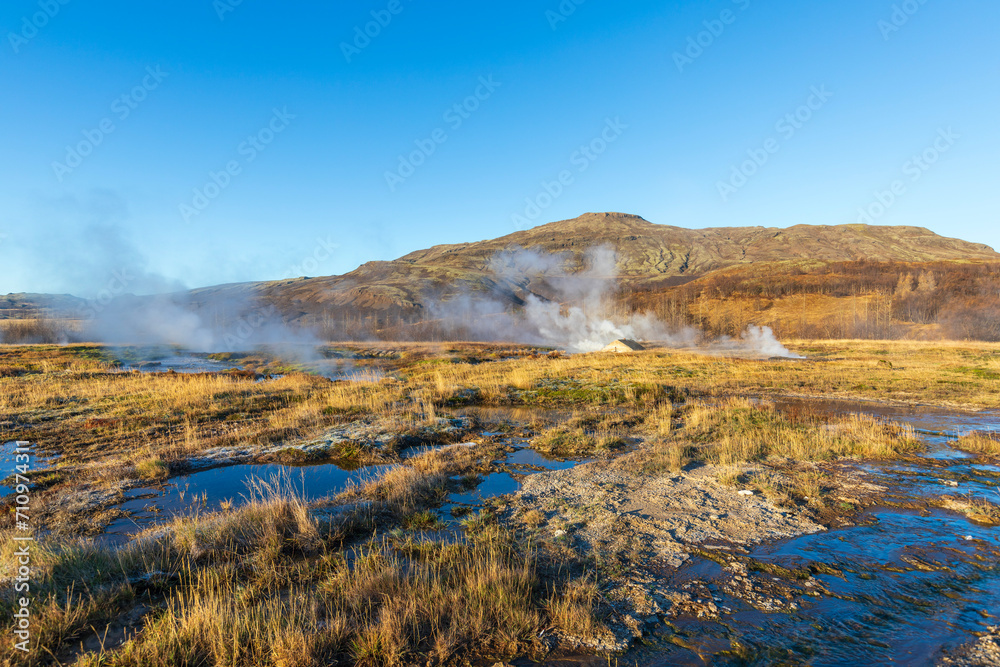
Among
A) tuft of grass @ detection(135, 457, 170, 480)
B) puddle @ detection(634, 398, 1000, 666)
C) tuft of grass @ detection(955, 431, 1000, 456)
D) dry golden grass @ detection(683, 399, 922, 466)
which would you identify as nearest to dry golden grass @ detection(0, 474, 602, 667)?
puddle @ detection(634, 398, 1000, 666)

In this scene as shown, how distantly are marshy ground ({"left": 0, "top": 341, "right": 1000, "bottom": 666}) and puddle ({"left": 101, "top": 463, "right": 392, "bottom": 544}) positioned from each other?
0.21 ft

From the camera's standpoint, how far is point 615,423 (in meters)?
14.0

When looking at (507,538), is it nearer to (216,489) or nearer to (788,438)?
(216,489)

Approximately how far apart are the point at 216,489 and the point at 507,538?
20.1 ft

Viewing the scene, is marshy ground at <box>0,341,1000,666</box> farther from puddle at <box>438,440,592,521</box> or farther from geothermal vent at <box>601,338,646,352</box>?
geothermal vent at <box>601,338,646,352</box>

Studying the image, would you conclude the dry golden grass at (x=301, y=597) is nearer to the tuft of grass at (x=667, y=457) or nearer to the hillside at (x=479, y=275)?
the tuft of grass at (x=667, y=457)

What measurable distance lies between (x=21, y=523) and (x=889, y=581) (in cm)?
1169

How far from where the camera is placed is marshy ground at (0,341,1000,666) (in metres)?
4.13

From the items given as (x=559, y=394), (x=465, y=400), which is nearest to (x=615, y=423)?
(x=559, y=394)

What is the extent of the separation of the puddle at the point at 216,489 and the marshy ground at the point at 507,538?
65 millimetres

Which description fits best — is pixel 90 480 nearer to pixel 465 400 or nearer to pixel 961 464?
pixel 465 400

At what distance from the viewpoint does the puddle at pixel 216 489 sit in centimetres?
709

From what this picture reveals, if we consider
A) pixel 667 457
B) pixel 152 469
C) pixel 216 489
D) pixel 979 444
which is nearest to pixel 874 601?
pixel 667 457

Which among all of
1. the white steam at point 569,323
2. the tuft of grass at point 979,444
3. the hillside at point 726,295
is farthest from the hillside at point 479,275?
the tuft of grass at point 979,444
